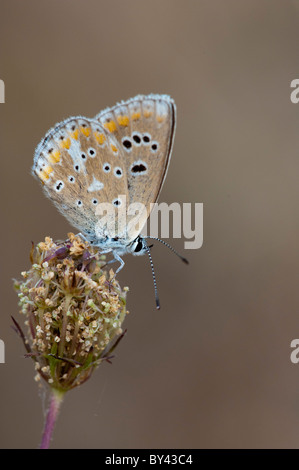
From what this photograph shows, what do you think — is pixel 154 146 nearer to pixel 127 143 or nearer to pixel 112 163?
pixel 127 143

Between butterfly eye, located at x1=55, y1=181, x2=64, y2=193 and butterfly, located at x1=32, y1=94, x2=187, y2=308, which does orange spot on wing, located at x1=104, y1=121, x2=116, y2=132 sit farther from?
butterfly eye, located at x1=55, y1=181, x2=64, y2=193

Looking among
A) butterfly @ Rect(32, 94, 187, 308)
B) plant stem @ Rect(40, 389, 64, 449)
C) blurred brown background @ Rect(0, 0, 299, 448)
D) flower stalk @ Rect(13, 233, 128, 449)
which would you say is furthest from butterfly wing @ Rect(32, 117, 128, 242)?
blurred brown background @ Rect(0, 0, 299, 448)

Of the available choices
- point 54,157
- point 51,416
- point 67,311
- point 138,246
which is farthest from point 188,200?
point 51,416

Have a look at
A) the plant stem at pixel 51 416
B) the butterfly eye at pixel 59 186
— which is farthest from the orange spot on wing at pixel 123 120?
the plant stem at pixel 51 416

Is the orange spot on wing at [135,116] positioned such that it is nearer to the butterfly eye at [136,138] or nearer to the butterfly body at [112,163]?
the butterfly body at [112,163]

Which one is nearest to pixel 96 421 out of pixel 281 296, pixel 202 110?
pixel 281 296

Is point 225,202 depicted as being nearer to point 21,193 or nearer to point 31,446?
point 21,193

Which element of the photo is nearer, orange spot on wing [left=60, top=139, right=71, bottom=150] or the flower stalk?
the flower stalk
